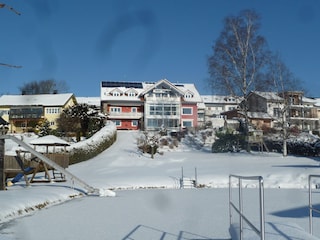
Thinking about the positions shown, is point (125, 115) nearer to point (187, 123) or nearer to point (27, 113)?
point (187, 123)

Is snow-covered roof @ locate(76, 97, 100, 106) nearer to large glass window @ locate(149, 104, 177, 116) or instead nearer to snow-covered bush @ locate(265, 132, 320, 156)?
large glass window @ locate(149, 104, 177, 116)

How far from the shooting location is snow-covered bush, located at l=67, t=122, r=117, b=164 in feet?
89.5

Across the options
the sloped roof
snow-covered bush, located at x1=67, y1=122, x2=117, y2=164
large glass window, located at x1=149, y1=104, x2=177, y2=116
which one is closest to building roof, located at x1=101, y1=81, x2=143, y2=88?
the sloped roof

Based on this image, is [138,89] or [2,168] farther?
[138,89]

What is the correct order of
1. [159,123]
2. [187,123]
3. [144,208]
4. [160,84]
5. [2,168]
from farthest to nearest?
[187,123], [160,84], [159,123], [2,168], [144,208]

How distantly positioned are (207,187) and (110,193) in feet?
19.5

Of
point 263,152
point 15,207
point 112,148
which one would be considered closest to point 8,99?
point 112,148

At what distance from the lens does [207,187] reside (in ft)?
62.0

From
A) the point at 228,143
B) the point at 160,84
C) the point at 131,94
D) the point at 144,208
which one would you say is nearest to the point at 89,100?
the point at 131,94

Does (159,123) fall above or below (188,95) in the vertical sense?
below

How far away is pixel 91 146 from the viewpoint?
29.2 meters

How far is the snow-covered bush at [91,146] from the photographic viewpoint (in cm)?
2728

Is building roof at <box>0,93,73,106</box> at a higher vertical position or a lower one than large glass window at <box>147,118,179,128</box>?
higher

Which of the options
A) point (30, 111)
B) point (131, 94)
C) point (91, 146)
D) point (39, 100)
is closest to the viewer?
point (91, 146)
